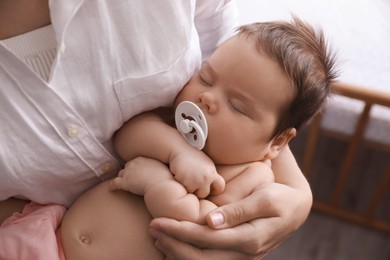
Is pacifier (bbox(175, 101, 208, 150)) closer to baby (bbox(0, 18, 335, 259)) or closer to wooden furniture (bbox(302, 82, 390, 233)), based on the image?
baby (bbox(0, 18, 335, 259))

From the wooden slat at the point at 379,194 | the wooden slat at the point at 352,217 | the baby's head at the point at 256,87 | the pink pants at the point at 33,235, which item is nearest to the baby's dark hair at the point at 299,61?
the baby's head at the point at 256,87

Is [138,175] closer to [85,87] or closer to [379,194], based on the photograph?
[85,87]

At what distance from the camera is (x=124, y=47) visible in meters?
0.74

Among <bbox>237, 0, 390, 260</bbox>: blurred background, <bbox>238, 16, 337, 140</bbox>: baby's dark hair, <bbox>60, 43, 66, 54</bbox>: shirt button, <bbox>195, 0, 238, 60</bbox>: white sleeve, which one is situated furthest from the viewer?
<bbox>237, 0, 390, 260</bbox>: blurred background

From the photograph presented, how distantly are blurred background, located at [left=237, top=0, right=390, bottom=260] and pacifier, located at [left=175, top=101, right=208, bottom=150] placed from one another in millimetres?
680

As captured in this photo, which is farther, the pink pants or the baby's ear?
the baby's ear

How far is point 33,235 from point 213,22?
0.51 metres

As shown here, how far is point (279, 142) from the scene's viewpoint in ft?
2.86

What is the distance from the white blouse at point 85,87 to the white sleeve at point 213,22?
0.08m

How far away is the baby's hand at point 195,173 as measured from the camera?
2.42 ft

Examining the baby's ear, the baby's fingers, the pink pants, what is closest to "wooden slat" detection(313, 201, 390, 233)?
the baby's ear

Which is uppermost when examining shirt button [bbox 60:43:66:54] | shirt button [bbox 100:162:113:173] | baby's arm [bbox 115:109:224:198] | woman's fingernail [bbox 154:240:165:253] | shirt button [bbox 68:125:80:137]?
shirt button [bbox 60:43:66:54]

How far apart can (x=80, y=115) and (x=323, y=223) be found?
1269mm

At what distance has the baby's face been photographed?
769 mm
